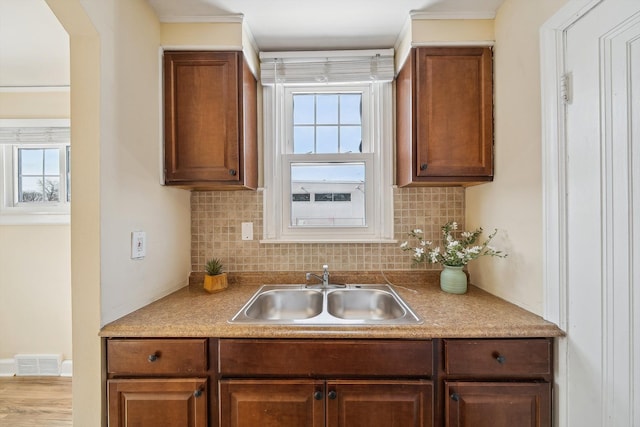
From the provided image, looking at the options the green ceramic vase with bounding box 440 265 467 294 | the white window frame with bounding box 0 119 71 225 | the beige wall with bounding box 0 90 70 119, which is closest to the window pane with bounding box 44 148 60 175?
the white window frame with bounding box 0 119 71 225

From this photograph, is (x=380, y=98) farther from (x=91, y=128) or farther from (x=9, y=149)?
(x=9, y=149)

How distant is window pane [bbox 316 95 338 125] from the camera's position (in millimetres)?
1848

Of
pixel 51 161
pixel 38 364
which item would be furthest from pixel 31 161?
pixel 38 364

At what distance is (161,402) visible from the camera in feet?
3.47

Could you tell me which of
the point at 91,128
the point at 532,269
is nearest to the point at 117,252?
the point at 91,128

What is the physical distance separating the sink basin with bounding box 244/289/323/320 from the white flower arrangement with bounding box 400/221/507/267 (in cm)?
65

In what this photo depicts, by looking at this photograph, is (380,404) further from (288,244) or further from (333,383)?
(288,244)

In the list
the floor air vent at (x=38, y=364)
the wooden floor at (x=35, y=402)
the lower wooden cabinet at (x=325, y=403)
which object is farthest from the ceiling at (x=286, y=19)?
the wooden floor at (x=35, y=402)

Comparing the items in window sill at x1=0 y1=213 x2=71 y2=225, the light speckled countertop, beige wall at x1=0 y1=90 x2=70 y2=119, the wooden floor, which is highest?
beige wall at x1=0 y1=90 x2=70 y2=119

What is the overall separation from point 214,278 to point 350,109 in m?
1.43

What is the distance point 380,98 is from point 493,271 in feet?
4.13

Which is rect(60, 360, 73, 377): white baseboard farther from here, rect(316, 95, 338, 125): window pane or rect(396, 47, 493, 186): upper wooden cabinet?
rect(396, 47, 493, 186): upper wooden cabinet

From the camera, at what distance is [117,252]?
1140 millimetres

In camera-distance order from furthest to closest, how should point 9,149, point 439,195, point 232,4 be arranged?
1. point 9,149
2. point 439,195
3. point 232,4
